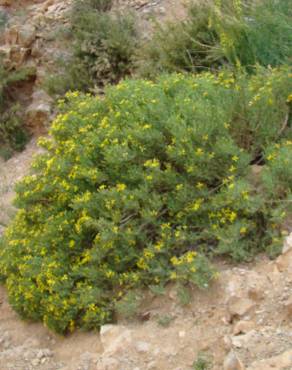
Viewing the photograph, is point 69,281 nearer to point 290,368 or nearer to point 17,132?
point 290,368

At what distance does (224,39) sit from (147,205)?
189 centimetres

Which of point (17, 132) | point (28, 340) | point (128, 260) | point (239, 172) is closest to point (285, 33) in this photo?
point (239, 172)

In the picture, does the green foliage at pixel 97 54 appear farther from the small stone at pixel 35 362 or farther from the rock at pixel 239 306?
the rock at pixel 239 306

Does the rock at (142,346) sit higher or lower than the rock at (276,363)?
lower

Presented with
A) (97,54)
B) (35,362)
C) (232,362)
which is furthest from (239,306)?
(97,54)

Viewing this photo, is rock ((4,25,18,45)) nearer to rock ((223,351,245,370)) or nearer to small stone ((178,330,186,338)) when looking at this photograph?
small stone ((178,330,186,338))

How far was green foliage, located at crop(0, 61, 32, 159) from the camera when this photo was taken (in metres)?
8.46

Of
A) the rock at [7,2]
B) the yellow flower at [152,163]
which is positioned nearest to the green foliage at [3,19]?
the rock at [7,2]

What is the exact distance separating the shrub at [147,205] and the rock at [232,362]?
0.70m

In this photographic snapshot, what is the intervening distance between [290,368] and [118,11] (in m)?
6.73

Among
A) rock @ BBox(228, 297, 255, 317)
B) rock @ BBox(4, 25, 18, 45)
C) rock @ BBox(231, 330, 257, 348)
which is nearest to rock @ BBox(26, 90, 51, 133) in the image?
rock @ BBox(4, 25, 18, 45)

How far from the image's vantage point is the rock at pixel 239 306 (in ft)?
12.2

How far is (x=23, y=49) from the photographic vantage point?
905cm

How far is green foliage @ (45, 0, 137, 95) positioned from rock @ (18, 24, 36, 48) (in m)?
0.80
